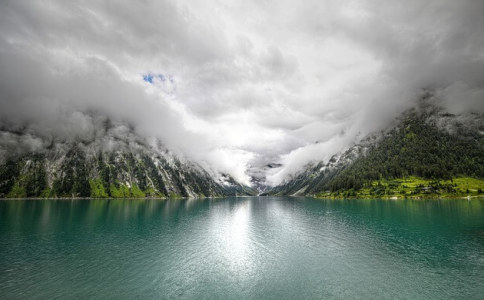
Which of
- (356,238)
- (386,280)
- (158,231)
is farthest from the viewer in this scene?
(158,231)

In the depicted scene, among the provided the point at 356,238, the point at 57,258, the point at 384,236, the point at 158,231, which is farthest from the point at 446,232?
the point at 57,258

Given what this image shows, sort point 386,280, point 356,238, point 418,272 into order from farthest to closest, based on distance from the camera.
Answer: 1. point 356,238
2. point 418,272
3. point 386,280

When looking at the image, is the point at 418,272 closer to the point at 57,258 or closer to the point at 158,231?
the point at 57,258

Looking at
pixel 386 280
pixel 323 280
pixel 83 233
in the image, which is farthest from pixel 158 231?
pixel 386 280

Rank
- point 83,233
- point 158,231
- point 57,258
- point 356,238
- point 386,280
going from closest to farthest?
1. point 386,280
2. point 57,258
3. point 356,238
4. point 83,233
5. point 158,231

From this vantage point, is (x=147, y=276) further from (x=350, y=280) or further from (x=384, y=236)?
(x=384, y=236)

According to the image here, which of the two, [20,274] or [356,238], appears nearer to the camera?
[20,274]

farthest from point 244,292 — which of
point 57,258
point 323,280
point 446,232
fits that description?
point 446,232

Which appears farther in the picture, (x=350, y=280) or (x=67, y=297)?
(x=350, y=280)

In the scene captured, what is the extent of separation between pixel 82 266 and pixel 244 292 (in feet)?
105

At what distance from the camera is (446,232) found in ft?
255

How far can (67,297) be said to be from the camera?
105 ft

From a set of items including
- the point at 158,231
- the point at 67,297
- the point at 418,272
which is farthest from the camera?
the point at 158,231

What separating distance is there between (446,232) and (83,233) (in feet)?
395
